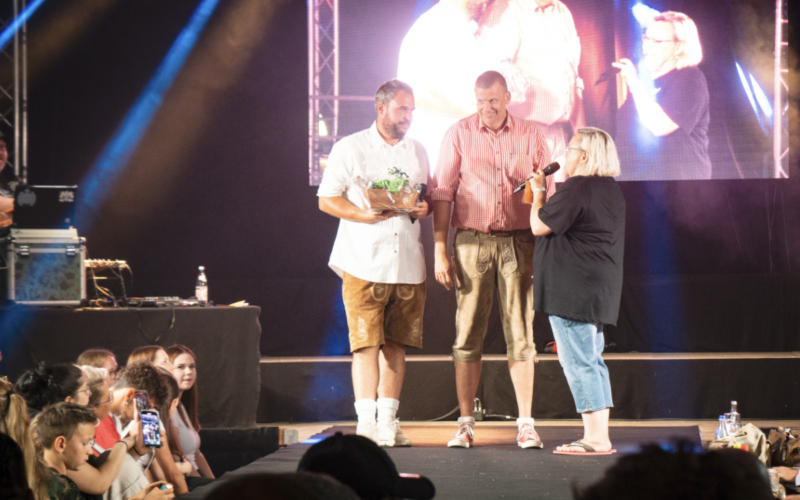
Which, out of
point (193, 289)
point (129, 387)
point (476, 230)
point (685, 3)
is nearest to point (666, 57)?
point (685, 3)

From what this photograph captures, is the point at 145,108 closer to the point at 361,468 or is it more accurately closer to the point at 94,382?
the point at 94,382

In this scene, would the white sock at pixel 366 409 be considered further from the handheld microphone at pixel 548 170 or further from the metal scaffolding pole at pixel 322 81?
the metal scaffolding pole at pixel 322 81

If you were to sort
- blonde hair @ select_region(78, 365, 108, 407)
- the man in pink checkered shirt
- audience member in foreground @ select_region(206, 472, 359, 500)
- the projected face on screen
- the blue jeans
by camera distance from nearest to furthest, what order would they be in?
1. audience member in foreground @ select_region(206, 472, 359, 500)
2. the blue jeans
3. blonde hair @ select_region(78, 365, 108, 407)
4. the man in pink checkered shirt
5. the projected face on screen

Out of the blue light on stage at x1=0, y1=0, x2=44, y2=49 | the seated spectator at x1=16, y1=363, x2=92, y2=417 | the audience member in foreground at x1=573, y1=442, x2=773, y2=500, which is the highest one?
the blue light on stage at x1=0, y1=0, x2=44, y2=49

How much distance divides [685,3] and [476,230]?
3982mm

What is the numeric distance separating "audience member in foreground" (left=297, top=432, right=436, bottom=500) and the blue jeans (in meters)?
2.04

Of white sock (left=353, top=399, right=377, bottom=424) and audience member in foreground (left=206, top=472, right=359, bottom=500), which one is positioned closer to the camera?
audience member in foreground (left=206, top=472, right=359, bottom=500)

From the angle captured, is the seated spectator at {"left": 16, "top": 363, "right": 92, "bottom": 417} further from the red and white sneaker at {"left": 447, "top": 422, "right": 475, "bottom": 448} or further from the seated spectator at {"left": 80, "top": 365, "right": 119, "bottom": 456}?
the red and white sneaker at {"left": 447, "top": 422, "right": 475, "bottom": 448}

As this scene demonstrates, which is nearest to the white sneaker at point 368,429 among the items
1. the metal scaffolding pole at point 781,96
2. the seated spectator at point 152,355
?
the seated spectator at point 152,355

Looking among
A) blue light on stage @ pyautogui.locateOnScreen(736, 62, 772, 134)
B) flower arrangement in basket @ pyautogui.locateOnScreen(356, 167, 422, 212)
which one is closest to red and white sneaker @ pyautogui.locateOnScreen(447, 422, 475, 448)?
flower arrangement in basket @ pyautogui.locateOnScreen(356, 167, 422, 212)

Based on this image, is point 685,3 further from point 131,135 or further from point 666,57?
point 131,135

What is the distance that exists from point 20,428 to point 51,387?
91 cm

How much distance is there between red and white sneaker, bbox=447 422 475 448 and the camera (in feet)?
11.1

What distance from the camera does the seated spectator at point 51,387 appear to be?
311cm
